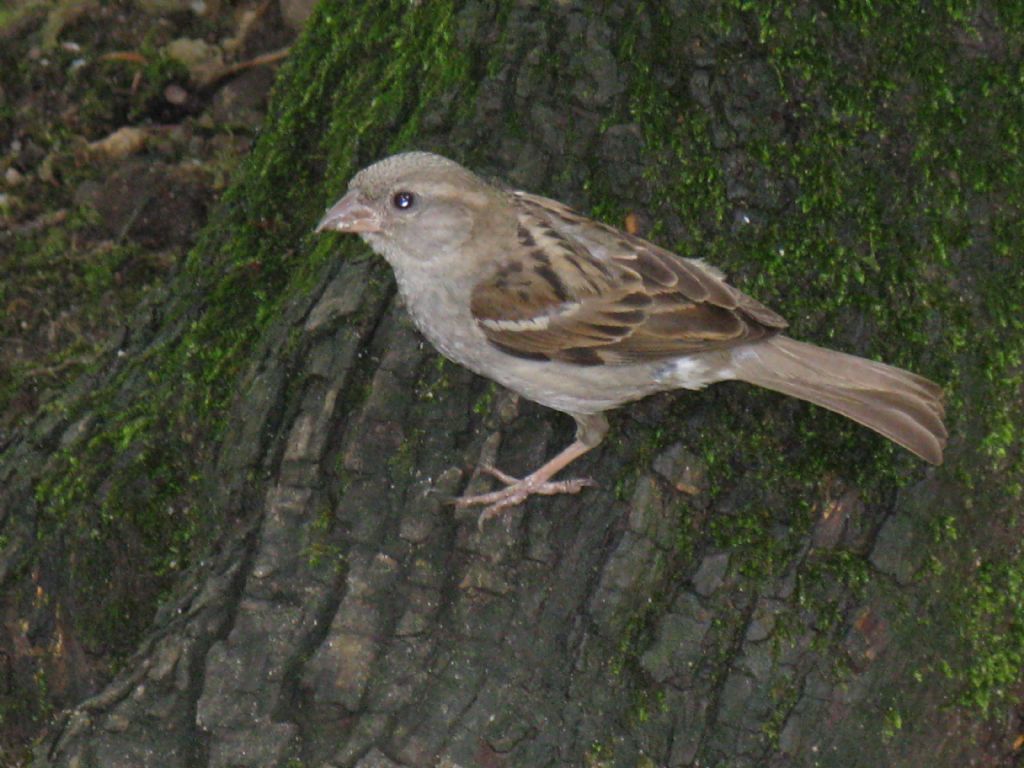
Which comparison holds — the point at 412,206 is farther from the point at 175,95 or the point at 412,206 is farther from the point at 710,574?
the point at 175,95

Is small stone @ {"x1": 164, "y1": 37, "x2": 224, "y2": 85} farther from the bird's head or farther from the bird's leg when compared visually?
the bird's leg

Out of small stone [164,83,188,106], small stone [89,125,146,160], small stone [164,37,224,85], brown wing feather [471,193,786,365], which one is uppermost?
brown wing feather [471,193,786,365]

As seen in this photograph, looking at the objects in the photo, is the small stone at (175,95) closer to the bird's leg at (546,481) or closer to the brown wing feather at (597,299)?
the brown wing feather at (597,299)

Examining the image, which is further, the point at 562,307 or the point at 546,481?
the point at 562,307

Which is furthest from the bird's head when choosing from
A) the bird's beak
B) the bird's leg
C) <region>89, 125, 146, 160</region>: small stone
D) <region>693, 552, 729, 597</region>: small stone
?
<region>89, 125, 146, 160</region>: small stone

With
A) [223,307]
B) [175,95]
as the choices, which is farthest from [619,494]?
[175,95]

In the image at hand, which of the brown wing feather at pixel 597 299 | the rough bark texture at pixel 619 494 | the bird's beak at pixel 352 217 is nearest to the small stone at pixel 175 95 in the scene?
the rough bark texture at pixel 619 494

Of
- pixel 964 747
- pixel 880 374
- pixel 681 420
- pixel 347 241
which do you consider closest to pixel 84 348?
pixel 347 241
